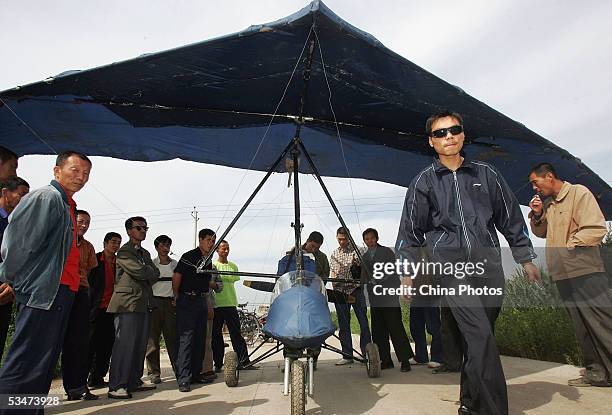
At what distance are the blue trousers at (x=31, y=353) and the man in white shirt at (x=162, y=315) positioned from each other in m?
3.17

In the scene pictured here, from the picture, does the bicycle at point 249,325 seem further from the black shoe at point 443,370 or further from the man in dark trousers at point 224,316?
the black shoe at point 443,370

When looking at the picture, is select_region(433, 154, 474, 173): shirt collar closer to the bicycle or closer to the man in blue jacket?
the man in blue jacket

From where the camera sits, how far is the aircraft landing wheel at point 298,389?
2.99 m

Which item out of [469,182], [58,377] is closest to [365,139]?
[469,182]

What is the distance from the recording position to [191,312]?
17.2 ft

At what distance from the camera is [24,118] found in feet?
15.1

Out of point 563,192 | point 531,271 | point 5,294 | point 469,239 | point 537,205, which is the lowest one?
point 5,294

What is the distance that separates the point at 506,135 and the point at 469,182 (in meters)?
2.41

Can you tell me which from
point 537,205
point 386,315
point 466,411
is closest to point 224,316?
point 386,315

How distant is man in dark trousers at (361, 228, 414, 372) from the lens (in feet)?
19.0

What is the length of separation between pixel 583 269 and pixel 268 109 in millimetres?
4192

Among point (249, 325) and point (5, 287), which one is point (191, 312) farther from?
point (249, 325)

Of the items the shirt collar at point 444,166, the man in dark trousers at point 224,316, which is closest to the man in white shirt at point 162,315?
the man in dark trousers at point 224,316

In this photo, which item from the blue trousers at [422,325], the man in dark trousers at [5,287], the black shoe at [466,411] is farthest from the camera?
the blue trousers at [422,325]
